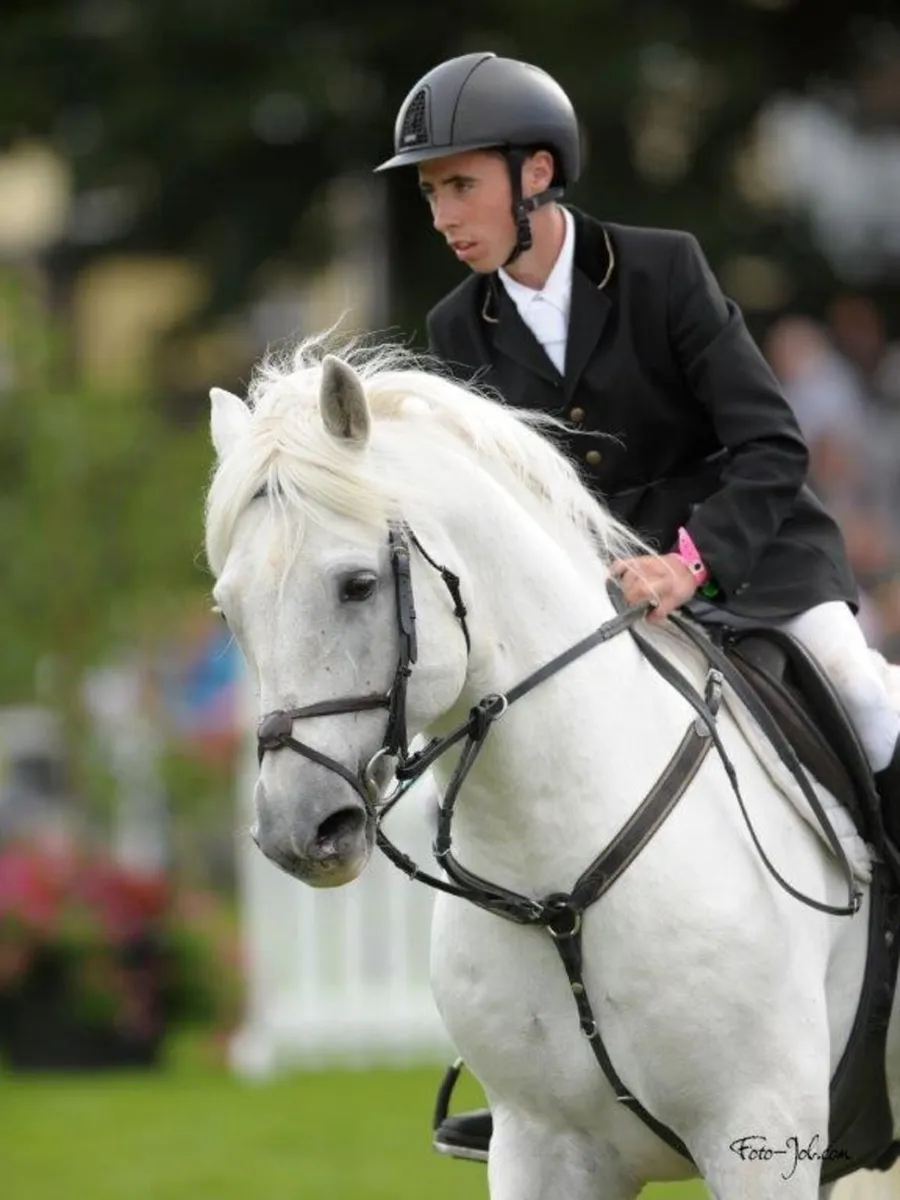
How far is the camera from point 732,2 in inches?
738

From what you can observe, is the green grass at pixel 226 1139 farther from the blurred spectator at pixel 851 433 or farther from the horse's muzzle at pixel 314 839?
the horse's muzzle at pixel 314 839

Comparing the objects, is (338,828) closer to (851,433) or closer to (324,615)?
(324,615)

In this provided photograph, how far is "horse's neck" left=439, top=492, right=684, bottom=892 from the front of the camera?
4902 mm

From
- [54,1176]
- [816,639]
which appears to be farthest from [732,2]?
[816,639]

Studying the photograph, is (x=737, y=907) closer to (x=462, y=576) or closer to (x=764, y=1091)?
(x=764, y=1091)

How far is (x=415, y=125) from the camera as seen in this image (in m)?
5.32

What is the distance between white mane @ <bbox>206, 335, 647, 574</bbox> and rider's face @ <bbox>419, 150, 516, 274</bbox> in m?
0.28

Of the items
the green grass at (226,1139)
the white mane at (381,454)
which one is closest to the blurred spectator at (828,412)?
the green grass at (226,1139)

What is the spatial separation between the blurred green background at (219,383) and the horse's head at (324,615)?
4.22 ft

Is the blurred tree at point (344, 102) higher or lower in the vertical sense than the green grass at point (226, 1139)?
higher

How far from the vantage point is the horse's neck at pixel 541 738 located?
490 cm

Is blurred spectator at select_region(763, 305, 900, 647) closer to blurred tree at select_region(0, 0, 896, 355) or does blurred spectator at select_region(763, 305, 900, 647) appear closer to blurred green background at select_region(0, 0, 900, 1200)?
blurred green background at select_region(0, 0, 900, 1200)

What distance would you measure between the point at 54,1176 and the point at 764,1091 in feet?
17.1

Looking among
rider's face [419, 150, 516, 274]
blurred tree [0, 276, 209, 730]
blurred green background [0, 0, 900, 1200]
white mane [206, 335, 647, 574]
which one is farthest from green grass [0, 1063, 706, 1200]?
rider's face [419, 150, 516, 274]
